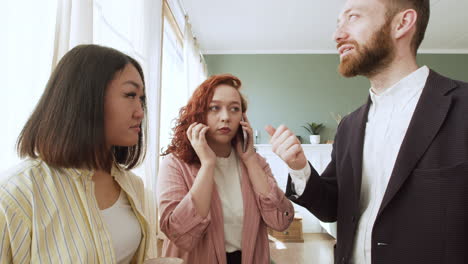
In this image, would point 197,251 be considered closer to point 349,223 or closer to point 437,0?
point 349,223

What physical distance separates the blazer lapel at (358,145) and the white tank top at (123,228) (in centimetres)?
83

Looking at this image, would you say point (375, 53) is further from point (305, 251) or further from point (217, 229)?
point (305, 251)

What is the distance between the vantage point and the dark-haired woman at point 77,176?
619mm

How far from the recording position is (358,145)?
1131 mm

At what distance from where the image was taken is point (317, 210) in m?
1.19

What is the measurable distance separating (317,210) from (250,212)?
297 millimetres

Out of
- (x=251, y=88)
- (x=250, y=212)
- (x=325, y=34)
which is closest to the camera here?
(x=250, y=212)

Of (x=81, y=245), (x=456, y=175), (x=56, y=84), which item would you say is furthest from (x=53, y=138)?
(x=456, y=175)

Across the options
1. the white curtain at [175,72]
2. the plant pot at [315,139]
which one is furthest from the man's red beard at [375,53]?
the plant pot at [315,139]

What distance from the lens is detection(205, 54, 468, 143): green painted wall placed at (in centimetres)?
544

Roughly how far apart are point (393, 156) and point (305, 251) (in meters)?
3.13

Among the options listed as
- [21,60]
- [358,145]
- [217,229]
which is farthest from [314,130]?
[21,60]

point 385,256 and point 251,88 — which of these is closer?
point 385,256

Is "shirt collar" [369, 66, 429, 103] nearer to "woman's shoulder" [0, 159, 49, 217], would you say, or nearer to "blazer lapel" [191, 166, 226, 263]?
"blazer lapel" [191, 166, 226, 263]
